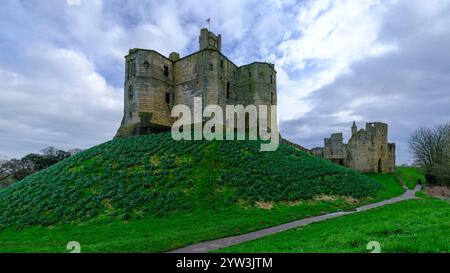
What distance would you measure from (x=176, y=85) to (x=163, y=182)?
2095 cm

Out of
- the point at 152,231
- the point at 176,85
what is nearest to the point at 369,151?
the point at 176,85

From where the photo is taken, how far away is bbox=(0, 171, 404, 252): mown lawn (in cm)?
1086

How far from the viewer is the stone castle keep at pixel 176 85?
33.6m

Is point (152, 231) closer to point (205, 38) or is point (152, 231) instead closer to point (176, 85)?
point (176, 85)

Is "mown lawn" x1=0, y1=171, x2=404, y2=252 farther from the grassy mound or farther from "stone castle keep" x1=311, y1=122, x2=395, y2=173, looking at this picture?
"stone castle keep" x1=311, y1=122, x2=395, y2=173

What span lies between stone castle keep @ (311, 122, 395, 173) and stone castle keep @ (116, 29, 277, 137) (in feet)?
68.7

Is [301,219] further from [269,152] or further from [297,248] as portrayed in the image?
[269,152]

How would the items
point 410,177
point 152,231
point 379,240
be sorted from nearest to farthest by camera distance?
point 379,240 → point 152,231 → point 410,177

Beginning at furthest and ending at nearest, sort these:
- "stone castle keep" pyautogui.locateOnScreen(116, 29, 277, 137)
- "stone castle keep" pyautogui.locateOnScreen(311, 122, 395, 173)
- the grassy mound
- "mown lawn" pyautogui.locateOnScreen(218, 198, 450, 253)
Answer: "stone castle keep" pyautogui.locateOnScreen(311, 122, 395, 173), "stone castle keep" pyautogui.locateOnScreen(116, 29, 277, 137), the grassy mound, "mown lawn" pyautogui.locateOnScreen(218, 198, 450, 253)

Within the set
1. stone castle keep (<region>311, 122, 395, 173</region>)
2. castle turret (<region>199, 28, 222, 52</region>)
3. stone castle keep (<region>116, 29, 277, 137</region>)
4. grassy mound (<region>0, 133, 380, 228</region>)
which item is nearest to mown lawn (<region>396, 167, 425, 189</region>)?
stone castle keep (<region>311, 122, 395, 173</region>)

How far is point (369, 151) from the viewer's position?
45.3 metres

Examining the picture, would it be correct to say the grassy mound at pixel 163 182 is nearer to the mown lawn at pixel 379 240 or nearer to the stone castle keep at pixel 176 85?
the stone castle keep at pixel 176 85

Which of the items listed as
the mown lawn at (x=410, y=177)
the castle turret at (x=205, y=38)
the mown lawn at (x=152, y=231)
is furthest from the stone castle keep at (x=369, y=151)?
the mown lawn at (x=152, y=231)

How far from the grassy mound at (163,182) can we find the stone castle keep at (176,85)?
21.0ft
